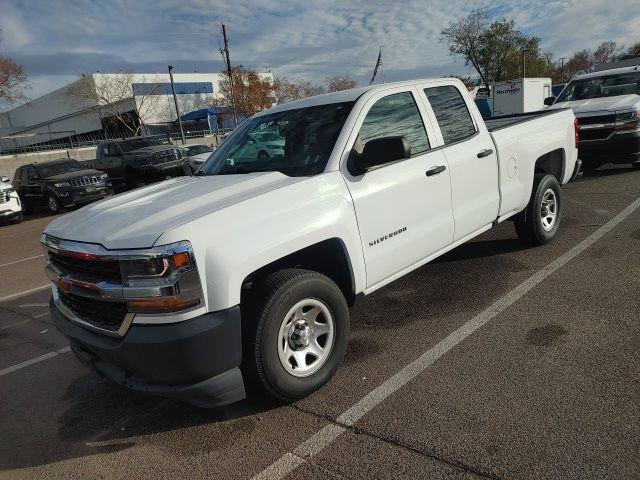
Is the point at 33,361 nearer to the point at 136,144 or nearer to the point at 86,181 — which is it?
the point at 86,181

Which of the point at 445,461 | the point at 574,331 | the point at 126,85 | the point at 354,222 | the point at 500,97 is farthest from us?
the point at 126,85

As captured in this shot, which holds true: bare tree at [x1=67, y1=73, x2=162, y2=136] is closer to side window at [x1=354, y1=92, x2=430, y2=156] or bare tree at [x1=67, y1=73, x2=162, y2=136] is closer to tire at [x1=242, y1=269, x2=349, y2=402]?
side window at [x1=354, y1=92, x2=430, y2=156]

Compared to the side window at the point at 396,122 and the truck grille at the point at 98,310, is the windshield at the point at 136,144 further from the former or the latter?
the truck grille at the point at 98,310

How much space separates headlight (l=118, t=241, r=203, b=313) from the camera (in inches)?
106

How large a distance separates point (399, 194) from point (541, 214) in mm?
2734

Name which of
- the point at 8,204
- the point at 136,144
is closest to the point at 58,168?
the point at 8,204

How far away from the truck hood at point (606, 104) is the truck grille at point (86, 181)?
1235 centimetres

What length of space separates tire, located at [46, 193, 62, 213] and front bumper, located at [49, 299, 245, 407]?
13.7m

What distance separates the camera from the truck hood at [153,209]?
2.83 metres

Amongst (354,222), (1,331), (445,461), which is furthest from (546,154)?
(1,331)

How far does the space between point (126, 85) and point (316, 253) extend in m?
56.1

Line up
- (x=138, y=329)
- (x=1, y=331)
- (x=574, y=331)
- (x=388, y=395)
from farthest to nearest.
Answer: (x=1, y=331)
(x=574, y=331)
(x=388, y=395)
(x=138, y=329)

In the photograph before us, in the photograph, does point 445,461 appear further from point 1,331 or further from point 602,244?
point 1,331

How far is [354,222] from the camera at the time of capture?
11.4ft
